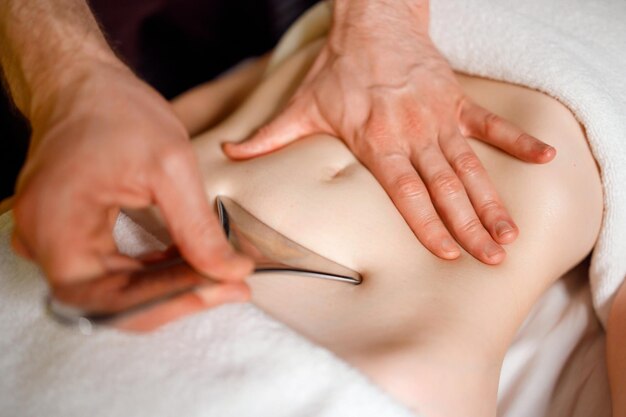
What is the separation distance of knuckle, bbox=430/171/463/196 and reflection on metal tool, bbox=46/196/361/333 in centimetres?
16

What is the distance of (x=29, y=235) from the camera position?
0.55 m

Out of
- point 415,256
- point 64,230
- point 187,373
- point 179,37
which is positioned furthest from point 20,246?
point 179,37

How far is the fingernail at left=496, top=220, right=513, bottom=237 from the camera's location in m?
0.73

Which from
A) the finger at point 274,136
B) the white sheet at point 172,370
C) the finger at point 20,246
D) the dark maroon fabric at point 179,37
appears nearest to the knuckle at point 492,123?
the finger at point 274,136

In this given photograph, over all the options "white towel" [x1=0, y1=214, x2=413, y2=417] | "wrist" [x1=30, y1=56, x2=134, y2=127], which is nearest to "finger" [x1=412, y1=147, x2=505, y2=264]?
"white towel" [x1=0, y1=214, x2=413, y2=417]

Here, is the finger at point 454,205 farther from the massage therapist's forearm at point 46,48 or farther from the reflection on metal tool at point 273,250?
the massage therapist's forearm at point 46,48

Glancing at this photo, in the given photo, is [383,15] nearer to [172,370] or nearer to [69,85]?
[69,85]

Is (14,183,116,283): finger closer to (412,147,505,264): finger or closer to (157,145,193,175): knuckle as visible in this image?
(157,145,193,175): knuckle

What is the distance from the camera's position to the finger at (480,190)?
737 mm

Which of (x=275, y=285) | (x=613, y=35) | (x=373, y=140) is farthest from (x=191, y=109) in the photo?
(x=613, y=35)

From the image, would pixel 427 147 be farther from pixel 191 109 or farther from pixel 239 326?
pixel 191 109

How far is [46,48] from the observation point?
28.8 inches

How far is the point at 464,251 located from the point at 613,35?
1.38 feet

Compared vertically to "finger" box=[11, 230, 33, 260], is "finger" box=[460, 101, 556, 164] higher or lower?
higher
